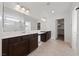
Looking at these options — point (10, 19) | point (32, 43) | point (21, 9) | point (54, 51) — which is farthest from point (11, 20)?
point (54, 51)

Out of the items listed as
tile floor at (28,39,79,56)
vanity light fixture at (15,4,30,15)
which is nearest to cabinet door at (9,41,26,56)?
tile floor at (28,39,79,56)

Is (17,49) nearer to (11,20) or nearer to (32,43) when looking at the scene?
(11,20)

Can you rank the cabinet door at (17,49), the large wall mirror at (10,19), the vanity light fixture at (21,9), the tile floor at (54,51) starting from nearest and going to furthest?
the cabinet door at (17,49), the large wall mirror at (10,19), the tile floor at (54,51), the vanity light fixture at (21,9)

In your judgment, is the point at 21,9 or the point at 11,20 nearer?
the point at 11,20

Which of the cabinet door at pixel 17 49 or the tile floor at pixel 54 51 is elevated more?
the cabinet door at pixel 17 49

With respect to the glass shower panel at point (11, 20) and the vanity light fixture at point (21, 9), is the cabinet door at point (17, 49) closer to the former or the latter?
the glass shower panel at point (11, 20)

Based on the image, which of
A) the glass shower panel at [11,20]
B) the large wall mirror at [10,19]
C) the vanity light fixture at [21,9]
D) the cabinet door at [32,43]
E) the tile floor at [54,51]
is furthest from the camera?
the vanity light fixture at [21,9]

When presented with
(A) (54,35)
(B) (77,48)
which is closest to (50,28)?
(A) (54,35)

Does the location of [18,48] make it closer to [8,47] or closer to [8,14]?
[8,47]

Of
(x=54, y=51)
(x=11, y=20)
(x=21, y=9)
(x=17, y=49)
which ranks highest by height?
(x=21, y=9)

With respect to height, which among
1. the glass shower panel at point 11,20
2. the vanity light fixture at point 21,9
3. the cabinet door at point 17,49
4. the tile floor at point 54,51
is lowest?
the tile floor at point 54,51

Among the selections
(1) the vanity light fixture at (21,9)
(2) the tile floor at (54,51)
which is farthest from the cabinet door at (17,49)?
(1) the vanity light fixture at (21,9)

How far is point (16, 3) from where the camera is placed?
4402 mm

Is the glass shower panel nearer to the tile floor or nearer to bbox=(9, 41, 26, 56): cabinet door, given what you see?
bbox=(9, 41, 26, 56): cabinet door
